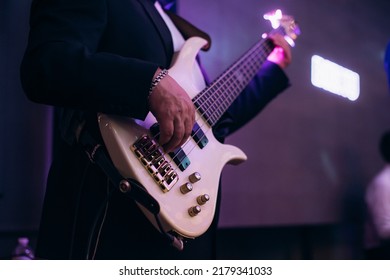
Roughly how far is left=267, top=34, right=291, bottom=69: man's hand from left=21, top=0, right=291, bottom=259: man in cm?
44

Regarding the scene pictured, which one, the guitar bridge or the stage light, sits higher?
the guitar bridge

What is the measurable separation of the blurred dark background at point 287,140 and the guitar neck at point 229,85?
54cm

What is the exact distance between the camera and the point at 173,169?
53cm

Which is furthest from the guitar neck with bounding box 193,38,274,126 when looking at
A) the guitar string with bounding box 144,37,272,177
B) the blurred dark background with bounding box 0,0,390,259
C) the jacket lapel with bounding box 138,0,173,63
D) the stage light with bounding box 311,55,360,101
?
the stage light with bounding box 311,55,360,101

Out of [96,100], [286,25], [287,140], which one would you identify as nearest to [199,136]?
[96,100]

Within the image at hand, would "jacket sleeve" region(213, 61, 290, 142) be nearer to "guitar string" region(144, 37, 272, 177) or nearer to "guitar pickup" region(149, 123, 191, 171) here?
"guitar string" region(144, 37, 272, 177)

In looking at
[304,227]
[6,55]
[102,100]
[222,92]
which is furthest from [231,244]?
[102,100]

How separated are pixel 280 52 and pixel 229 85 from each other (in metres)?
0.32

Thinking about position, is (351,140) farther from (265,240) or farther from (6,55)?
(6,55)

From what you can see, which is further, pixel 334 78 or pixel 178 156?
pixel 334 78

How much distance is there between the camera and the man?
1.52ft

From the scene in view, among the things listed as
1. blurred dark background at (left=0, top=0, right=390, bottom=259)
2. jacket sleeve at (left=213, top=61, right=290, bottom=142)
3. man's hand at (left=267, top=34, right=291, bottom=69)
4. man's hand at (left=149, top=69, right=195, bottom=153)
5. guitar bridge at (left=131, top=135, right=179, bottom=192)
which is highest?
man's hand at (left=149, top=69, right=195, bottom=153)

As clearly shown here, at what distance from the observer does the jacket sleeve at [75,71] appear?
45cm

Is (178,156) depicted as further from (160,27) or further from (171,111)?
(160,27)
